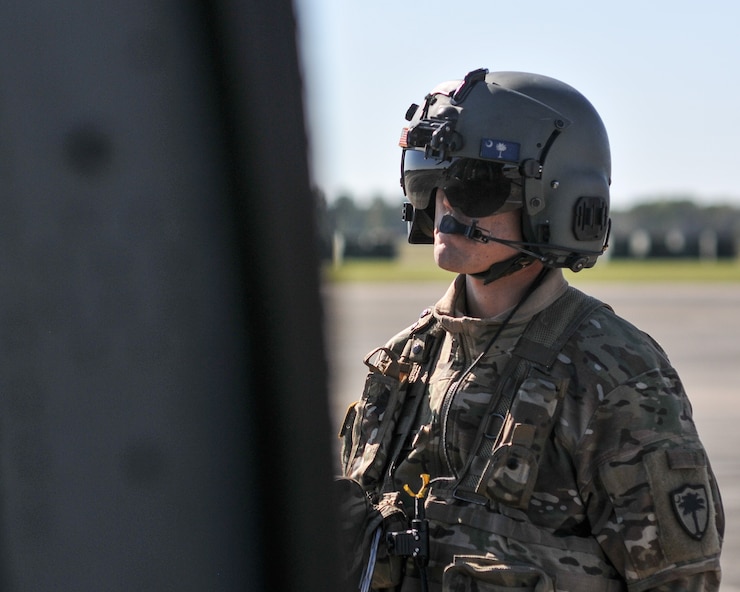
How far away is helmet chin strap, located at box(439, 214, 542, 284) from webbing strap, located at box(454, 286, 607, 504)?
0.14 meters

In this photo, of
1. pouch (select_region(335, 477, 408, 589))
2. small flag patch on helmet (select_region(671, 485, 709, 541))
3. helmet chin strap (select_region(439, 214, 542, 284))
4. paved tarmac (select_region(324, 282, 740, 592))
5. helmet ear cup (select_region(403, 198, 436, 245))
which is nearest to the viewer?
paved tarmac (select_region(324, 282, 740, 592))

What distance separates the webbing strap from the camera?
243 centimetres

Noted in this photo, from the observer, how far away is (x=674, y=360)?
17172mm

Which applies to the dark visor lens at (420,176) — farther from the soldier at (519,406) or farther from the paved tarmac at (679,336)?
the paved tarmac at (679,336)

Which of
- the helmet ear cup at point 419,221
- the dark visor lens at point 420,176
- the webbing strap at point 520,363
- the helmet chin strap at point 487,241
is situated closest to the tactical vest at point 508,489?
the webbing strap at point 520,363

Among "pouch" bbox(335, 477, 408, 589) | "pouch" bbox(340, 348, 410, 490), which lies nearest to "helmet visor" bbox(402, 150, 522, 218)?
"pouch" bbox(340, 348, 410, 490)

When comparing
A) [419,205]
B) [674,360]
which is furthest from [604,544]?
[674,360]

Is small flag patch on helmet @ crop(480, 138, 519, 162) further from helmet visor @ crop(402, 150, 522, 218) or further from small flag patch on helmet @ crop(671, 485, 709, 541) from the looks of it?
small flag patch on helmet @ crop(671, 485, 709, 541)

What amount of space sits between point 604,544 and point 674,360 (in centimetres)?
1551

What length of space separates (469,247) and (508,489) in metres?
0.60

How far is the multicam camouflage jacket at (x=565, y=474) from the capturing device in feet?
7.37

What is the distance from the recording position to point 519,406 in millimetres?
2365

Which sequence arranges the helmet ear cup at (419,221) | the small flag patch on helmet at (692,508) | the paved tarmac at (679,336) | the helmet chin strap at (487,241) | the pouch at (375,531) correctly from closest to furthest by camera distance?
the paved tarmac at (679,336) → the small flag patch on helmet at (692,508) → the pouch at (375,531) → the helmet chin strap at (487,241) → the helmet ear cup at (419,221)

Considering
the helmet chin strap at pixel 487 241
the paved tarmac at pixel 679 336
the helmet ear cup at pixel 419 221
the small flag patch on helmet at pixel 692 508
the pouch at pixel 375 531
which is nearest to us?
the paved tarmac at pixel 679 336
